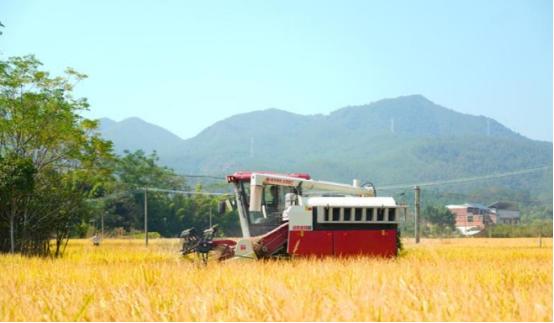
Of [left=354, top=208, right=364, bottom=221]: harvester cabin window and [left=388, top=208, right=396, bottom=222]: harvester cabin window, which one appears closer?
[left=354, top=208, right=364, bottom=221]: harvester cabin window

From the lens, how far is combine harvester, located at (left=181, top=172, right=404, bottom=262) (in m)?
22.3

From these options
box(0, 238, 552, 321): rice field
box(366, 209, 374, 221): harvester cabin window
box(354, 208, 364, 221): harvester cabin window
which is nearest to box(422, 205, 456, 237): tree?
box(366, 209, 374, 221): harvester cabin window

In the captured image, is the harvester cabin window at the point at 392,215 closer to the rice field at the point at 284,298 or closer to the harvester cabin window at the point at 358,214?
the harvester cabin window at the point at 358,214

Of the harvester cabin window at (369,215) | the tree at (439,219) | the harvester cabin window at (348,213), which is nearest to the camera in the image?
the harvester cabin window at (348,213)

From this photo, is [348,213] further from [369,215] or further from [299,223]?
[299,223]

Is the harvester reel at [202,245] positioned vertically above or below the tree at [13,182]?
below

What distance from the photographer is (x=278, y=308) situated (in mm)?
9156

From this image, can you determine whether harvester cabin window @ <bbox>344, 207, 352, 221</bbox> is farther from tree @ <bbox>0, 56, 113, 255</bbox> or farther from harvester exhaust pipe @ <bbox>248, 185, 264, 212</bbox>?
tree @ <bbox>0, 56, 113, 255</bbox>

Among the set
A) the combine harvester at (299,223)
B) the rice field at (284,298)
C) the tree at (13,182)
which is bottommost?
the rice field at (284,298)

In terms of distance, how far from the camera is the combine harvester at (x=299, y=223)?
22281mm

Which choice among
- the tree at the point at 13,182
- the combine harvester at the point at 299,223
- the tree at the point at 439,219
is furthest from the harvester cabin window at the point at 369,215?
the tree at the point at 439,219

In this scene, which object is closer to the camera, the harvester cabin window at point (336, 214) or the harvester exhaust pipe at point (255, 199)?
the harvester cabin window at point (336, 214)

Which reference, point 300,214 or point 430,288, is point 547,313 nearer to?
point 430,288

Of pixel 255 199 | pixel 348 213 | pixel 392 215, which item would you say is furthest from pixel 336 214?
pixel 255 199
